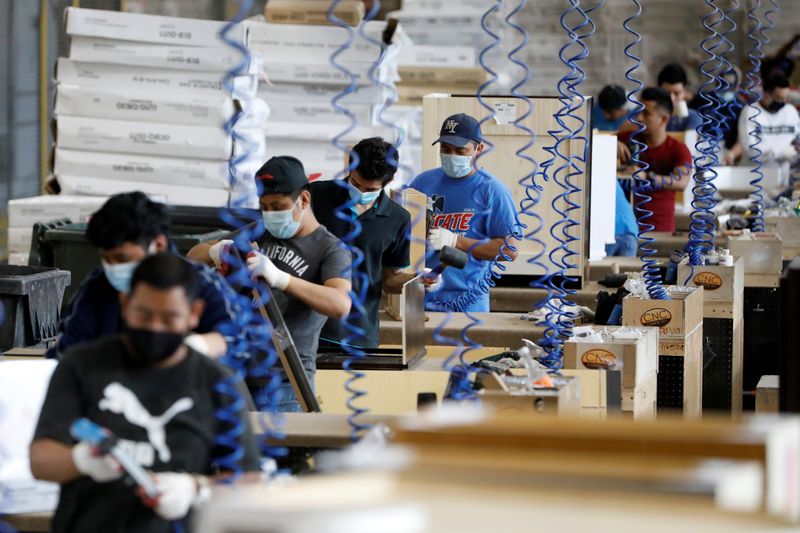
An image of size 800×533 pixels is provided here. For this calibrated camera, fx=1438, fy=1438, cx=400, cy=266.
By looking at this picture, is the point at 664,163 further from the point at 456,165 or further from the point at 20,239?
the point at 20,239

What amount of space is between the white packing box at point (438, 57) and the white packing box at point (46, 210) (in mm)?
4084

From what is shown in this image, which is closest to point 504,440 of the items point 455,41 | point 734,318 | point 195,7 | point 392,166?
point 392,166

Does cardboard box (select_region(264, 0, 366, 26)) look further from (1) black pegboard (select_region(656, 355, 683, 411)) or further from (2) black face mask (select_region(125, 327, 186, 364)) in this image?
(2) black face mask (select_region(125, 327, 186, 364))

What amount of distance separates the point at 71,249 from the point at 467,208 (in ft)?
9.04

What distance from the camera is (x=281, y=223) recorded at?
535cm

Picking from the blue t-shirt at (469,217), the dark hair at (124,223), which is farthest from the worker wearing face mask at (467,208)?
the dark hair at (124,223)

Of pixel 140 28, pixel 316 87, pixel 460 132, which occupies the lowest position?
pixel 460 132

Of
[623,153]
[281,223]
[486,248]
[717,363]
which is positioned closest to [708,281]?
[717,363]

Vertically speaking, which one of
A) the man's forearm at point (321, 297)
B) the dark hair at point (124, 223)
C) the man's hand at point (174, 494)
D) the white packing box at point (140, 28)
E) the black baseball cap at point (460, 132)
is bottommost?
the man's hand at point (174, 494)

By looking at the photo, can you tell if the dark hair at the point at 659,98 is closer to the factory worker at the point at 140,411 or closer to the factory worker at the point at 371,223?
the factory worker at the point at 371,223

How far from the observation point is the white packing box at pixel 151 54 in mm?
10445

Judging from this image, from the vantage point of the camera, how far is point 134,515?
3631mm

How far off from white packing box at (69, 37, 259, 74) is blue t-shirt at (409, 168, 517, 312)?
3.33m

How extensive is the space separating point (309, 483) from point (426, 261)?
16.1 feet
